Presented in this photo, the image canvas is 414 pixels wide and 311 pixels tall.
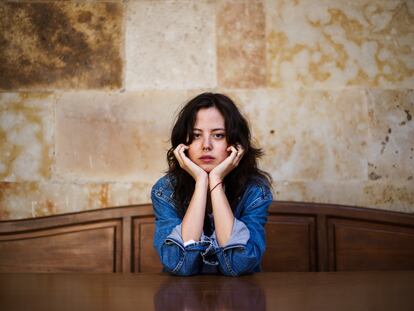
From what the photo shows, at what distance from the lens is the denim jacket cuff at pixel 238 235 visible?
1600mm

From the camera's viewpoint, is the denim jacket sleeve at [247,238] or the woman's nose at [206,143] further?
the woman's nose at [206,143]

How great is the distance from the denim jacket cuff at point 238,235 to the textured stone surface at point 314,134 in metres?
0.98

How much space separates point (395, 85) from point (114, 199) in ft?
5.07

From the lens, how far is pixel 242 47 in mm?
2635

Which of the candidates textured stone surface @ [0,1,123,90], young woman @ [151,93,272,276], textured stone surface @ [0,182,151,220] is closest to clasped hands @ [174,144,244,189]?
young woman @ [151,93,272,276]

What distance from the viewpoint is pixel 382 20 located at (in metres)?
2.63

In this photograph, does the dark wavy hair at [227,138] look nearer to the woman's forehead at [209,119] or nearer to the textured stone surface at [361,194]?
the woman's forehead at [209,119]

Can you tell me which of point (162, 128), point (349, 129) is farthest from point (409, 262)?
point (162, 128)

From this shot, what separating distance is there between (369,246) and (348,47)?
1.00 m

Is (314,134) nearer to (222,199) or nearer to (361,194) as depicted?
(361,194)

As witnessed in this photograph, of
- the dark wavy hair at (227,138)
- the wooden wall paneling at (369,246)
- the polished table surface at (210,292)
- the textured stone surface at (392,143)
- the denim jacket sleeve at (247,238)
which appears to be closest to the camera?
the polished table surface at (210,292)

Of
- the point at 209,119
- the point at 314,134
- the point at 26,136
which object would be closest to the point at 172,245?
the point at 209,119

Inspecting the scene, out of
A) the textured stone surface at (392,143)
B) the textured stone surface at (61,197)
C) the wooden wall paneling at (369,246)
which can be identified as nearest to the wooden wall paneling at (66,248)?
the textured stone surface at (61,197)

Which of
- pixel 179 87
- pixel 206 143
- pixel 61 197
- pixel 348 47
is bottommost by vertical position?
pixel 61 197
